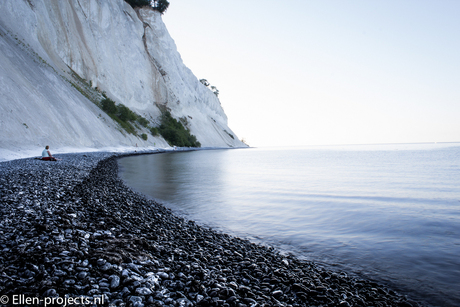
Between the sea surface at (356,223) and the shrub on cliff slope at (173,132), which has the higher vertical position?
the shrub on cliff slope at (173,132)

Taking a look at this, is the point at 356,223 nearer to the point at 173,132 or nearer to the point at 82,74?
the point at 82,74

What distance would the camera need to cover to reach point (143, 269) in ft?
13.9

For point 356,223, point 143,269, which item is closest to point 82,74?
point 356,223

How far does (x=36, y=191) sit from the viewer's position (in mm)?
8766

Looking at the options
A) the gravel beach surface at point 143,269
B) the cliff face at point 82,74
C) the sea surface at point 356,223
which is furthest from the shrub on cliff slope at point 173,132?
the gravel beach surface at point 143,269

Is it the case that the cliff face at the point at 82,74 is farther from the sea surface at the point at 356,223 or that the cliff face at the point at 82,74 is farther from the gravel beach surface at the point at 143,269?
the gravel beach surface at the point at 143,269

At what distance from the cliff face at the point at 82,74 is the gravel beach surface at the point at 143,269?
18.9 metres

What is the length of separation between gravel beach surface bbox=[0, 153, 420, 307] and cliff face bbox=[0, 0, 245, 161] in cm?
1895

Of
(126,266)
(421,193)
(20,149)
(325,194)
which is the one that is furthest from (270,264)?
(20,149)

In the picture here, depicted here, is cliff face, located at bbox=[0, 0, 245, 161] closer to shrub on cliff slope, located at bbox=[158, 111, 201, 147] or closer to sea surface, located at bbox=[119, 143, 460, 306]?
shrub on cliff slope, located at bbox=[158, 111, 201, 147]

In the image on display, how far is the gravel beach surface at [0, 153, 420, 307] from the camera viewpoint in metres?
3.48

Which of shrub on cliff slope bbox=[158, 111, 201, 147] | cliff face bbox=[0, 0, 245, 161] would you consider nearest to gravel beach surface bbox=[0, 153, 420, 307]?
cliff face bbox=[0, 0, 245, 161]

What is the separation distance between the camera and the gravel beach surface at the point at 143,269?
3482 millimetres

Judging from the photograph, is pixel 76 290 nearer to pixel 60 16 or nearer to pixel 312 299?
pixel 312 299
